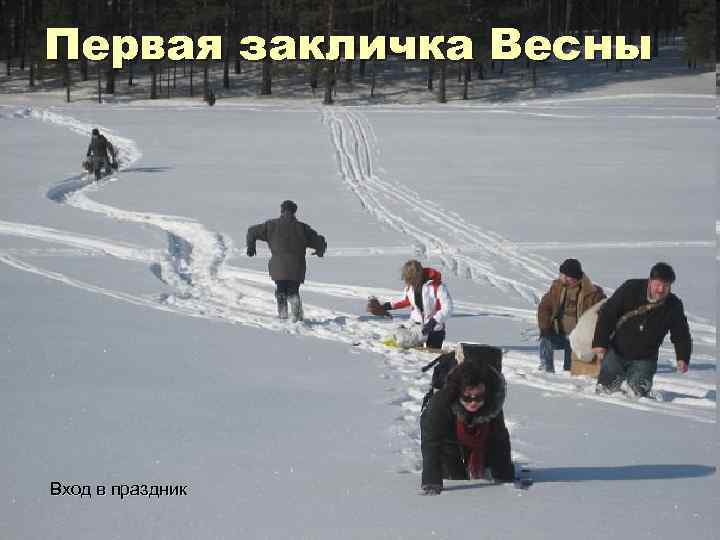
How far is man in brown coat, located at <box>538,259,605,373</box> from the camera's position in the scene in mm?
9664

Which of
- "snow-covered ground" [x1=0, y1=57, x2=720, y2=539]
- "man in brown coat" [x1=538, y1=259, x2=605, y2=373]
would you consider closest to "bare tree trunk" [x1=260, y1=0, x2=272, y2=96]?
"snow-covered ground" [x1=0, y1=57, x2=720, y2=539]

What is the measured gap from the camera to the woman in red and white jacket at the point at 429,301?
10.2 meters

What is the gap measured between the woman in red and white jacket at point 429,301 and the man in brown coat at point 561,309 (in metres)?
0.91

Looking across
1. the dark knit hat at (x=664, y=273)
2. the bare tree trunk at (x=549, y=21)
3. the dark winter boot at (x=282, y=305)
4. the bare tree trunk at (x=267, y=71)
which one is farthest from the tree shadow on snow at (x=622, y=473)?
the bare tree trunk at (x=549, y=21)

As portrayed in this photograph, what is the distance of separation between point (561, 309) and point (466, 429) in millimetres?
4279

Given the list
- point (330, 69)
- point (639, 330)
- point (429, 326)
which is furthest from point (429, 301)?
point (330, 69)

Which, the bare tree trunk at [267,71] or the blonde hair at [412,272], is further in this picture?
the bare tree trunk at [267,71]

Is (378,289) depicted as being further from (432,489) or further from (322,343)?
(432,489)

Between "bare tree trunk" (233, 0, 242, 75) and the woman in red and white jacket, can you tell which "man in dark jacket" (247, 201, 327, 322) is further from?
"bare tree trunk" (233, 0, 242, 75)

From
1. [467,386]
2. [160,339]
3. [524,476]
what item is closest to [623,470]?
[524,476]

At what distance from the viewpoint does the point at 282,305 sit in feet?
40.5

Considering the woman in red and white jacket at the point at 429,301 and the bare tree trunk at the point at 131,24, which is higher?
the bare tree trunk at the point at 131,24

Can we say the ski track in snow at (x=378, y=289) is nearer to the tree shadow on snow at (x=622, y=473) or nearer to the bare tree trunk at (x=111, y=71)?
the tree shadow on snow at (x=622, y=473)

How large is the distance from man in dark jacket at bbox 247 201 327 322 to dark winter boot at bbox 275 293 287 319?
0.04 metres
